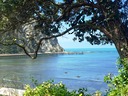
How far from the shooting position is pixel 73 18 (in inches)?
351

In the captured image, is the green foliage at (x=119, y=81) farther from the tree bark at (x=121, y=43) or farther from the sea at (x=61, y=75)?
the tree bark at (x=121, y=43)

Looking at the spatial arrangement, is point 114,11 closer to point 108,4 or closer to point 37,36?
point 108,4

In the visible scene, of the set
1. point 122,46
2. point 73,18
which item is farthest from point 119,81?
point 73,18

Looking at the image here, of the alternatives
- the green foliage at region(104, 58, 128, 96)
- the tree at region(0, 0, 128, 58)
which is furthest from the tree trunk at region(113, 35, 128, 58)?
the green foliage at region(104, 58, 128, 96)

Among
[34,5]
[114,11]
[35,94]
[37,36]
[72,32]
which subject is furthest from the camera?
[37,36]

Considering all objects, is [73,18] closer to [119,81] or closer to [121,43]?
[121,43]

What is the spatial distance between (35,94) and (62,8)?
13.1 feet

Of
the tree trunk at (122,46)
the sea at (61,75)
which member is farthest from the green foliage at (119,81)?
the tree trunk at (122,46)

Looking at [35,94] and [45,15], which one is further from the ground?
[45,15]

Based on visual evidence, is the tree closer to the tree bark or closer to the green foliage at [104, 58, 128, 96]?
the tree bark

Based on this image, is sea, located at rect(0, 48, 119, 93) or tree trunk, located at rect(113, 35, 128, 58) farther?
sea, located at rect(0, 48, 119, 93)

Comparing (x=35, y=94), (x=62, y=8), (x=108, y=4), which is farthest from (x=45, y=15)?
(x=35, y=94)

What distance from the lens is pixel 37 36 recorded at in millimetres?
9805

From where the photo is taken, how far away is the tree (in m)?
7.32
